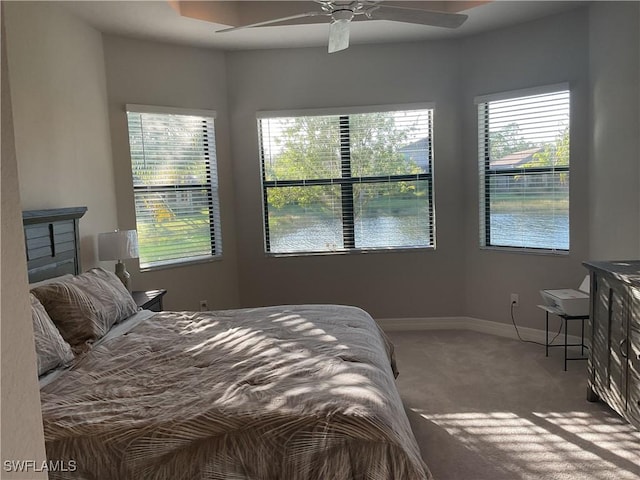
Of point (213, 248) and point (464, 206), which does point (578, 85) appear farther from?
point (213, 248)

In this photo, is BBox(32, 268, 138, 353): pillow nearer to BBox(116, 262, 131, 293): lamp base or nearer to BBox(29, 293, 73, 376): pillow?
BBox(29, 293, 73, 376): pillow

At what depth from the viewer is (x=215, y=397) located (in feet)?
6.37

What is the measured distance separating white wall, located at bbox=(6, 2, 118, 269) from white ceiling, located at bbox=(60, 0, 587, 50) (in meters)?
0.25

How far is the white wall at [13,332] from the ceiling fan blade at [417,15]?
7.81ft

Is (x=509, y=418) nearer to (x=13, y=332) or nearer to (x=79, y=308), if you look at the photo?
(x=79, y=308)

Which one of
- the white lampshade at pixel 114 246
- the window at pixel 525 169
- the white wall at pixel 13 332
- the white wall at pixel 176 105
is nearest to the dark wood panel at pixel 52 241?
the white lampshade at pixel 114 246

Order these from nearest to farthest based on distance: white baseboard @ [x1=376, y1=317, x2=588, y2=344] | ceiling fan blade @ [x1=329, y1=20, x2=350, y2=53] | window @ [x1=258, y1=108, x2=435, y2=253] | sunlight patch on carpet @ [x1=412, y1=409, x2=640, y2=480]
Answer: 1. sunlight patch on carpet @ [x1=412, y1=409, x2=640, y2=480]
2. ceiling fan blade @ [x1=329, y1=20, x2=350, y2=53]
3. white baseboard @ [x1=376, y1=317, x2=588, y2=344]
4. window @ [x1=258, y1=108, x2=435, y2=253]

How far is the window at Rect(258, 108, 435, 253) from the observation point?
4.83 metres

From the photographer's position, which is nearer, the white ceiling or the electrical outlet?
the white ceiling

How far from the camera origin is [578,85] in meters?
4.02

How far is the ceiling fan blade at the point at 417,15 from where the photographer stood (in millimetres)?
2670

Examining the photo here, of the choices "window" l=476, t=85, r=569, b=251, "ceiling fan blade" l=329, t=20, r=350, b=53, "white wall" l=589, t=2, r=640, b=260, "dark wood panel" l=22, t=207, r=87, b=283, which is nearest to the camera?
"ceiling fan blade" l=329, t=20, r=350, b=53

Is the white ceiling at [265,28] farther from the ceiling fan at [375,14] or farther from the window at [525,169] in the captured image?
the ceiling fan at [375,14]

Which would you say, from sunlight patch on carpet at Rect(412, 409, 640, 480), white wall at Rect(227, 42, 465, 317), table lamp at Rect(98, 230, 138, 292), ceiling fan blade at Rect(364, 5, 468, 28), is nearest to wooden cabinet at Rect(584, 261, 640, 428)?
sunlight patch on carpet at Rect(412, 409, 640, 480)
